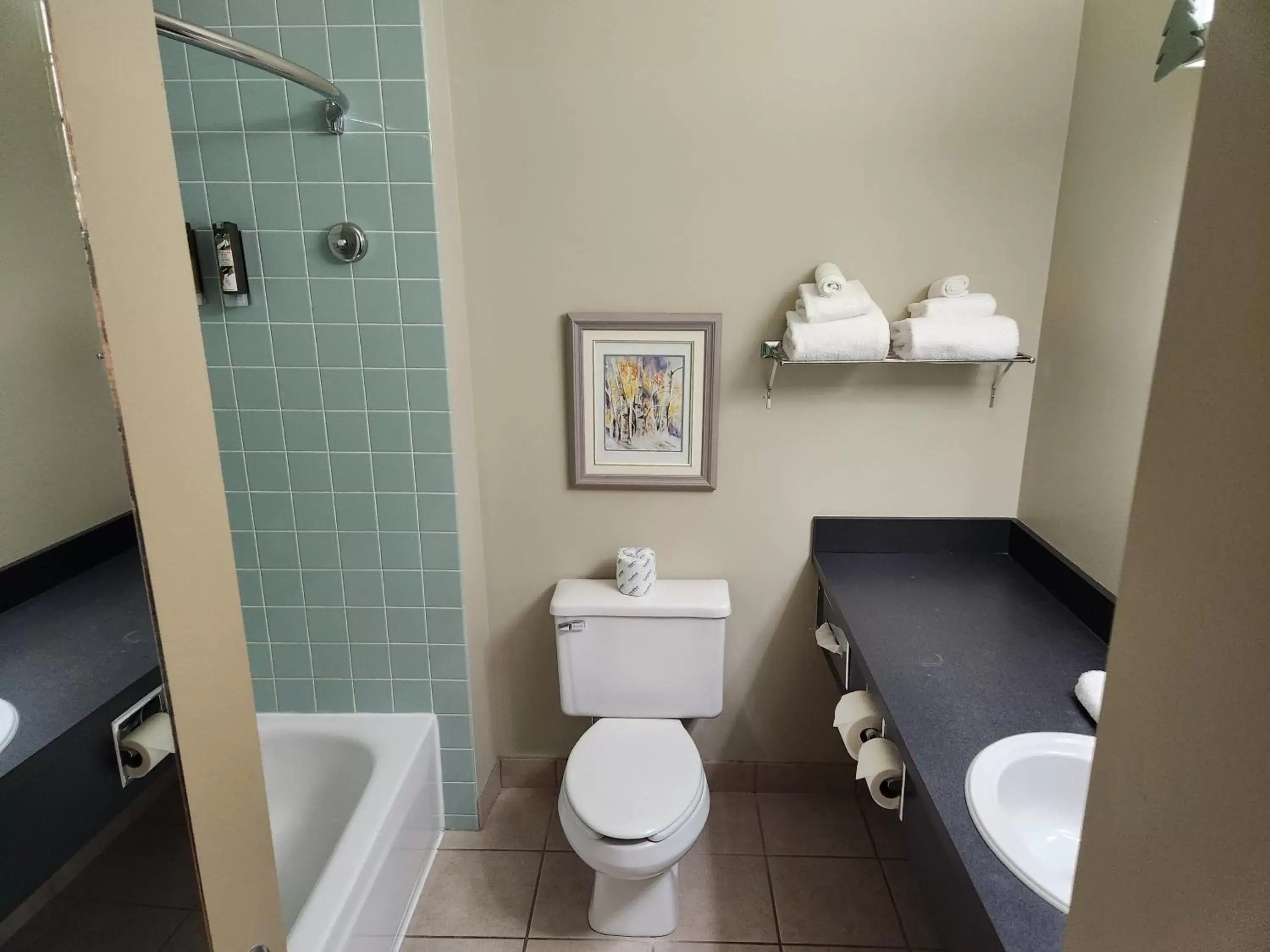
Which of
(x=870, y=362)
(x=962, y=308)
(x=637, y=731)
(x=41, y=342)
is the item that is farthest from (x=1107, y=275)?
(x=41, y=342)

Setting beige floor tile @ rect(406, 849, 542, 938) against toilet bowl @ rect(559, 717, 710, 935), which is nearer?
toilet bowl @ rect(559, 717, 710, 935)

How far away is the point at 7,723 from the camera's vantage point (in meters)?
0.66

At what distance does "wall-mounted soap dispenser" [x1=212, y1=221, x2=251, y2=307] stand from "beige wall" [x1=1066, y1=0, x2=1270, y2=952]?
1924 mm

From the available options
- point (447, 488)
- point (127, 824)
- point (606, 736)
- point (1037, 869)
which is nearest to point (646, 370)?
point (447, 488)

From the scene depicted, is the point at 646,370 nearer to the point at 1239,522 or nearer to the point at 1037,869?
the point at 1037,869

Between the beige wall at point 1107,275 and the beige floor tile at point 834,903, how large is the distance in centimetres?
103

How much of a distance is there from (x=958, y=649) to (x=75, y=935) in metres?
1.57

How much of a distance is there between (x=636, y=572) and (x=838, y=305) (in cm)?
88

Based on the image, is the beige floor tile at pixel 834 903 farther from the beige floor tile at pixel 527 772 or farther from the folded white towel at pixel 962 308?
the folded white towel at pixel 962 308

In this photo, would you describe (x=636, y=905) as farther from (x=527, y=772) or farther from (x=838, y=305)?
(x=838, y=305)

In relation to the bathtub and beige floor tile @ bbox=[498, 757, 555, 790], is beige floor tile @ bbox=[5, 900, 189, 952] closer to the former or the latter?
the bathtub

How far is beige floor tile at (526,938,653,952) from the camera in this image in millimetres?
1884

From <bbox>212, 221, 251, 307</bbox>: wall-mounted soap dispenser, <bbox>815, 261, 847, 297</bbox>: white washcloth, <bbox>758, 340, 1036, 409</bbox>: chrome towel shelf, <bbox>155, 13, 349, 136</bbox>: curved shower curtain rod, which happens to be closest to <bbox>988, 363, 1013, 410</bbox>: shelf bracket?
<bbox>758, 340, 1036, 409</bbox>: chrome towel shelf

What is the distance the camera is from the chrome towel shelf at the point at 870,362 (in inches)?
74.2
